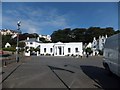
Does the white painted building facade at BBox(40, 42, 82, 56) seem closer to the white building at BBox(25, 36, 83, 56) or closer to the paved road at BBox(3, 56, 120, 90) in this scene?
the white building at BBox(25, 36, 83, 56)

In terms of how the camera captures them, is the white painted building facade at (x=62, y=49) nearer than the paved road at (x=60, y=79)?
No

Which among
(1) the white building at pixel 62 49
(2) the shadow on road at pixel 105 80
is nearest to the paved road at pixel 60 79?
(2) the shadow on road at pixel 105 80

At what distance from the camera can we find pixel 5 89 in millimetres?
8906

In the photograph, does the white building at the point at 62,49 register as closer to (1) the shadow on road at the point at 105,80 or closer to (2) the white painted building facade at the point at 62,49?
(2) the white painted building facade at the point at 62,49

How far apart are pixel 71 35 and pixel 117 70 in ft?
378

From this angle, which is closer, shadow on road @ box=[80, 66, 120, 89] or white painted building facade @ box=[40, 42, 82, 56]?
shadow on road @ box=[80, 66, 120, 89]

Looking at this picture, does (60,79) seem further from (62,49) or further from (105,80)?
(62,49)

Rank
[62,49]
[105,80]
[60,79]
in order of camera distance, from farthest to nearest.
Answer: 1. [62,49]
2. [60,79]
3. [105,80]

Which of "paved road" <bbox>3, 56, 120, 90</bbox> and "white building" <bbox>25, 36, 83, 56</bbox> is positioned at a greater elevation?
"white building" <bbox>25, 36, 83, 56</bbox>

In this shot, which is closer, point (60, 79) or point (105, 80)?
point (105, 80)

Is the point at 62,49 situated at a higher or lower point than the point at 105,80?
higher

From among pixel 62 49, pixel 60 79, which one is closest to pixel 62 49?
pixel 62 49

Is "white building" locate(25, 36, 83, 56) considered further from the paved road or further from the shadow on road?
the shadow on road

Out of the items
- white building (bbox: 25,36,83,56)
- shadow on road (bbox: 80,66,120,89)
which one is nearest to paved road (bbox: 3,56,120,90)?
shadow on road (bbox: 80,66,120,89)
